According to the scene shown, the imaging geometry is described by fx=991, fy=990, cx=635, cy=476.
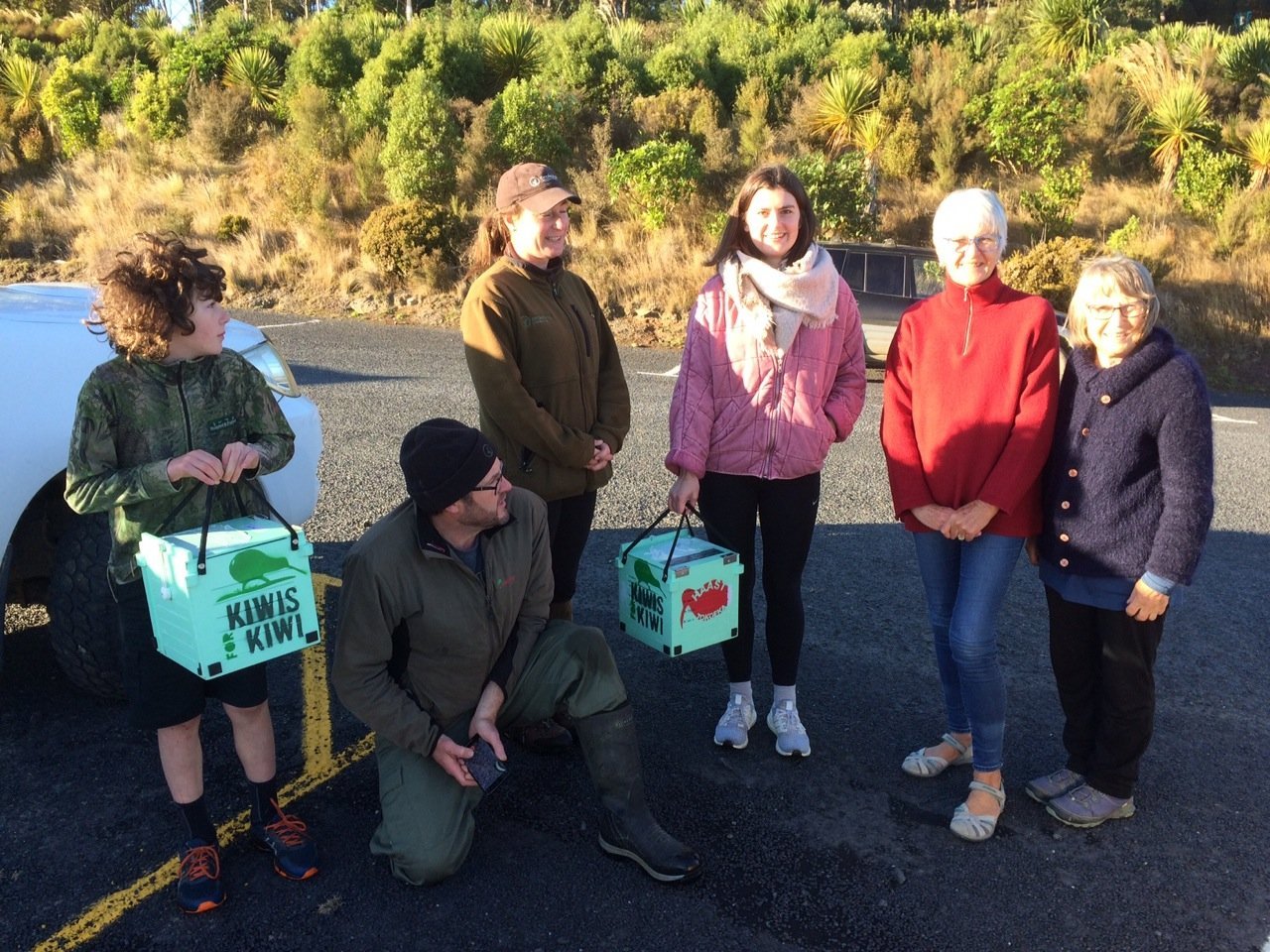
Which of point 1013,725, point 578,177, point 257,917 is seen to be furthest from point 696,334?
point 578,177

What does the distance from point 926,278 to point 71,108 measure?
22.5 meters

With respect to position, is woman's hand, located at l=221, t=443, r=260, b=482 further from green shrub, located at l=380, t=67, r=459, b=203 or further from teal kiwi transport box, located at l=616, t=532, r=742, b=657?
green shrub, located at l=380, t=67, r=459, b=203

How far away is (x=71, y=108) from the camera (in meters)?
24.2

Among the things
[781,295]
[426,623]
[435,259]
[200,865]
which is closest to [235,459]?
[426,623]

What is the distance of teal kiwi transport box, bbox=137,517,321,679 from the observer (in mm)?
2441

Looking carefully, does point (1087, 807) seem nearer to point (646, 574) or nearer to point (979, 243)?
point (646, 574)

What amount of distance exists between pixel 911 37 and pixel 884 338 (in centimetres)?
1503

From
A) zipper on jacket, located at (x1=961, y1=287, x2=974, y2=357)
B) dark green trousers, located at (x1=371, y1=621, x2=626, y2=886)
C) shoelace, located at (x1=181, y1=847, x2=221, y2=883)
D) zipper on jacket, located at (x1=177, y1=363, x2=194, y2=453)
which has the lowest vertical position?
shoelace, located at (x1=181, y1=847, x2=221, y2=883)

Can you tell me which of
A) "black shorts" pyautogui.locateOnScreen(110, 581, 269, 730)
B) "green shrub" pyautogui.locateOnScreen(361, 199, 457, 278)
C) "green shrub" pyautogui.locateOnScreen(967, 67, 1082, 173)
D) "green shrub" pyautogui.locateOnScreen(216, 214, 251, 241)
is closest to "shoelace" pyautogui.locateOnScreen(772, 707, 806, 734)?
"black shorts" pyautogui.locateOnScreen(110, 581, 269, 730)

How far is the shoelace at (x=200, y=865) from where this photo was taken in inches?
105

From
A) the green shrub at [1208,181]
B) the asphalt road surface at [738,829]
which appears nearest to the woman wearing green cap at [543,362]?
the asphalt road surface at [738,829]

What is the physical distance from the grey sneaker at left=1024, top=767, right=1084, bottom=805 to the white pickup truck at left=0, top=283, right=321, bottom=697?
3.00 metres

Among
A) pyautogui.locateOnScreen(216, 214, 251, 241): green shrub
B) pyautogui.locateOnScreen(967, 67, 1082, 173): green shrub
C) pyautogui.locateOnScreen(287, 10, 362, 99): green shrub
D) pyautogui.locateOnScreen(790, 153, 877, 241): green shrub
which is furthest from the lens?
pyautogui.locateOnScreen(287, 10, 362, 99): green shrub

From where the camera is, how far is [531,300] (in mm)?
3197
